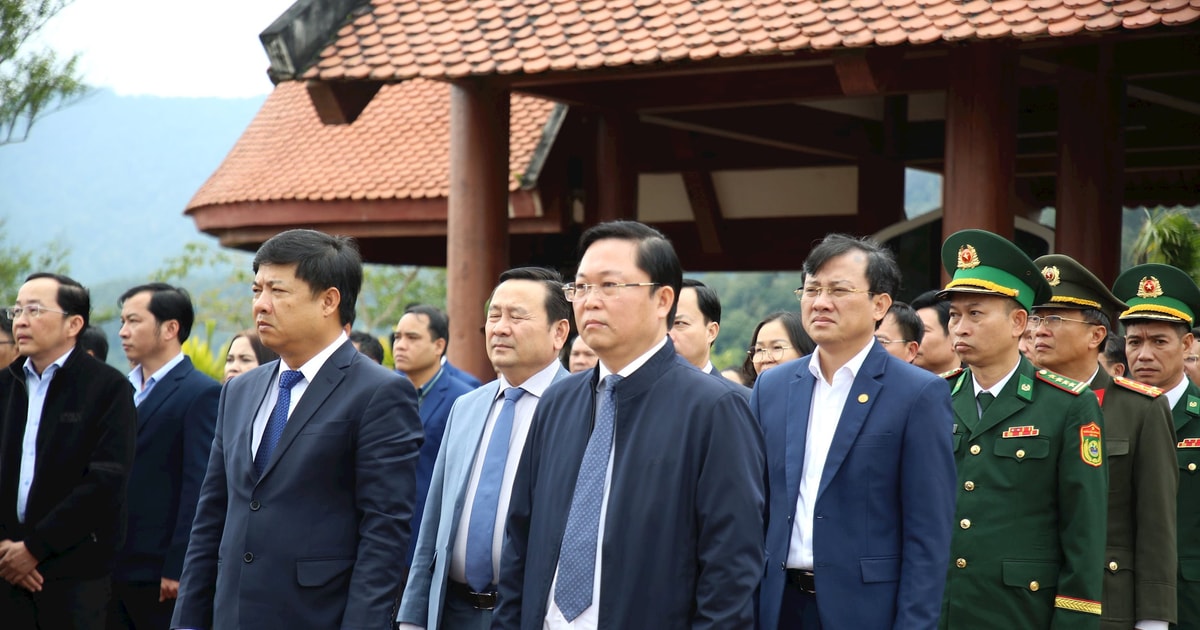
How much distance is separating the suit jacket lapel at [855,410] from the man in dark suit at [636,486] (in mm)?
450

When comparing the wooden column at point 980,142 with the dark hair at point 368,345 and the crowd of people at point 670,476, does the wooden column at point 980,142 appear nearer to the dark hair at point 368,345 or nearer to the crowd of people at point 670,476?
the crowd of people at point 670,476

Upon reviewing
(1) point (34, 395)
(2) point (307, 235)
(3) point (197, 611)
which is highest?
(2) point (307, 235)

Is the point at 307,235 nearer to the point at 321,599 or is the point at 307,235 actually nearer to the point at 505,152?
the point at 321,599

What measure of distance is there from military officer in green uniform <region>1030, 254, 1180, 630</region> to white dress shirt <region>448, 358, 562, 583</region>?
5.89 ft

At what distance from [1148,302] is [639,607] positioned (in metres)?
3.40

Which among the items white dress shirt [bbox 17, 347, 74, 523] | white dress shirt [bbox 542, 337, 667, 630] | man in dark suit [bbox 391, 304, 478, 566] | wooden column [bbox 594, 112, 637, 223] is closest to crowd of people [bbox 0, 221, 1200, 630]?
white dress shirt [bbox 542, 337, 667, 630]

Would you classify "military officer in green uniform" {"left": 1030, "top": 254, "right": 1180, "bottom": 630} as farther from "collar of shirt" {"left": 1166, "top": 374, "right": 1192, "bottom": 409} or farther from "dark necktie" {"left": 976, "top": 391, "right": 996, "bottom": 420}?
"collar of shirt" {"left": 1166, "top": 374, "right": 1192, "bottom": 409}

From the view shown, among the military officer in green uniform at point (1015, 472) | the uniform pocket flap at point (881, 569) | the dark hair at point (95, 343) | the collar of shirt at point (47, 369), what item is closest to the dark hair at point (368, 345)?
the dark hair at point (95, 343)

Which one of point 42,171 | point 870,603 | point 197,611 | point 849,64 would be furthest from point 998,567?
point 42,171

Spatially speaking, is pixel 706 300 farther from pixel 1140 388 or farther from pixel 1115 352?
pixel 1115 352

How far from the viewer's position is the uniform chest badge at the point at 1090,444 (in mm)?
4020

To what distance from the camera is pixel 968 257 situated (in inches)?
170

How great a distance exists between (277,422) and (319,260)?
48 centimetres

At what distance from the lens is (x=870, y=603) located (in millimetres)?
3482
